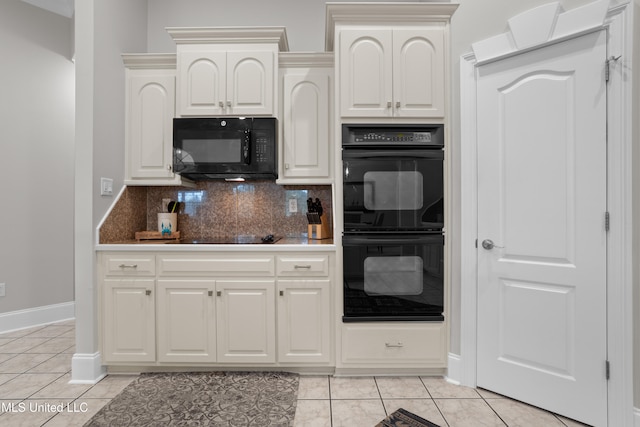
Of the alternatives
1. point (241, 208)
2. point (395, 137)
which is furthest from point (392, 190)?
point (241, 208)

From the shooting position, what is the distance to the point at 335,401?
6.48 feet

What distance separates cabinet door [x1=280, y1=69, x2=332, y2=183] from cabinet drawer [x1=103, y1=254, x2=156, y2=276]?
3.72 feet

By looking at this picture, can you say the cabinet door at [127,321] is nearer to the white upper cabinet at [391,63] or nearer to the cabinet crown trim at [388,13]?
the white upper cabinet at [391,63]

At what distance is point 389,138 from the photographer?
2.19 m

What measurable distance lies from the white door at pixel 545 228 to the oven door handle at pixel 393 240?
28cm

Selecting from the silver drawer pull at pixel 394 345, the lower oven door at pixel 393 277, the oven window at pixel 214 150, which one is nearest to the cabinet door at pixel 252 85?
the oven window at pixel 214 150

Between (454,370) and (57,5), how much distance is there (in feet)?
15.7

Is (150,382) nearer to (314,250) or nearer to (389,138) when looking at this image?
(314,250)

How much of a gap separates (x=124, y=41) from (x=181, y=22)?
0.62 m

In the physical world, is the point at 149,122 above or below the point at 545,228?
above

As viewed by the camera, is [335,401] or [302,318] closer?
[335,401]

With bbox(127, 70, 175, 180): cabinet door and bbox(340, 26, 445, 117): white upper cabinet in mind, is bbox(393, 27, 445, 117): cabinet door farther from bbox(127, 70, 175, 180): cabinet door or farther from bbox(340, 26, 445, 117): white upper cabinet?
bbox(127, 70, 175, 180): cabinet door

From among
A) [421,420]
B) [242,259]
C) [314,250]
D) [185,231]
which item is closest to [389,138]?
[314,250]

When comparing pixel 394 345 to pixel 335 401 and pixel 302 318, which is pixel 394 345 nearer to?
pixel 335 401
